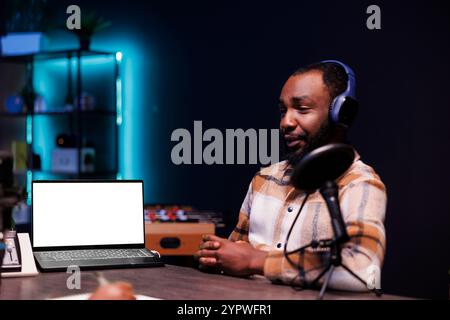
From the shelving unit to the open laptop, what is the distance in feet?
11.1

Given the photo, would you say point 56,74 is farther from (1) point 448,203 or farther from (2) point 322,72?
(2) point 322,72

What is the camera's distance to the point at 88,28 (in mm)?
5285

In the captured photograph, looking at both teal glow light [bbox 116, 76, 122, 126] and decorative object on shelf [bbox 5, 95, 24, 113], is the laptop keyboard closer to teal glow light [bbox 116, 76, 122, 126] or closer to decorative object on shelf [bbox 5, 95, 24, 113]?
teal glow light [bbox 116, 76, 122, 126]

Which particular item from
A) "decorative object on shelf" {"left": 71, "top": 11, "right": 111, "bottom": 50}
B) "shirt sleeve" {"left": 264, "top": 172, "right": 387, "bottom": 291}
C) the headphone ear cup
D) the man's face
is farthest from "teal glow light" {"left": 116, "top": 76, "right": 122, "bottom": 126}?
"shirt sleeve" {"left": 264, "top": 172, "right": 387, "bottom": 291}

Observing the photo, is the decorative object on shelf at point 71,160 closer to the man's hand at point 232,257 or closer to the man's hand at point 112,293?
the man's hand at point 232,257

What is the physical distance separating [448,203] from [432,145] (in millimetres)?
347

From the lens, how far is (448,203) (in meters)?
3.50

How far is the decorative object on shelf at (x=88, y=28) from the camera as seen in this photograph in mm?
5266

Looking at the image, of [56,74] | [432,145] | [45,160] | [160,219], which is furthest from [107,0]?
[432,145]

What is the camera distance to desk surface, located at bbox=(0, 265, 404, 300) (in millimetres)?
1425

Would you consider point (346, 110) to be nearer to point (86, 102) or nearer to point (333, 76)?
point (333, 76)

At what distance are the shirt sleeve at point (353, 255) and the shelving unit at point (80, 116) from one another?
3922mm

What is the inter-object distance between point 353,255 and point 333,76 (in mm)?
625
